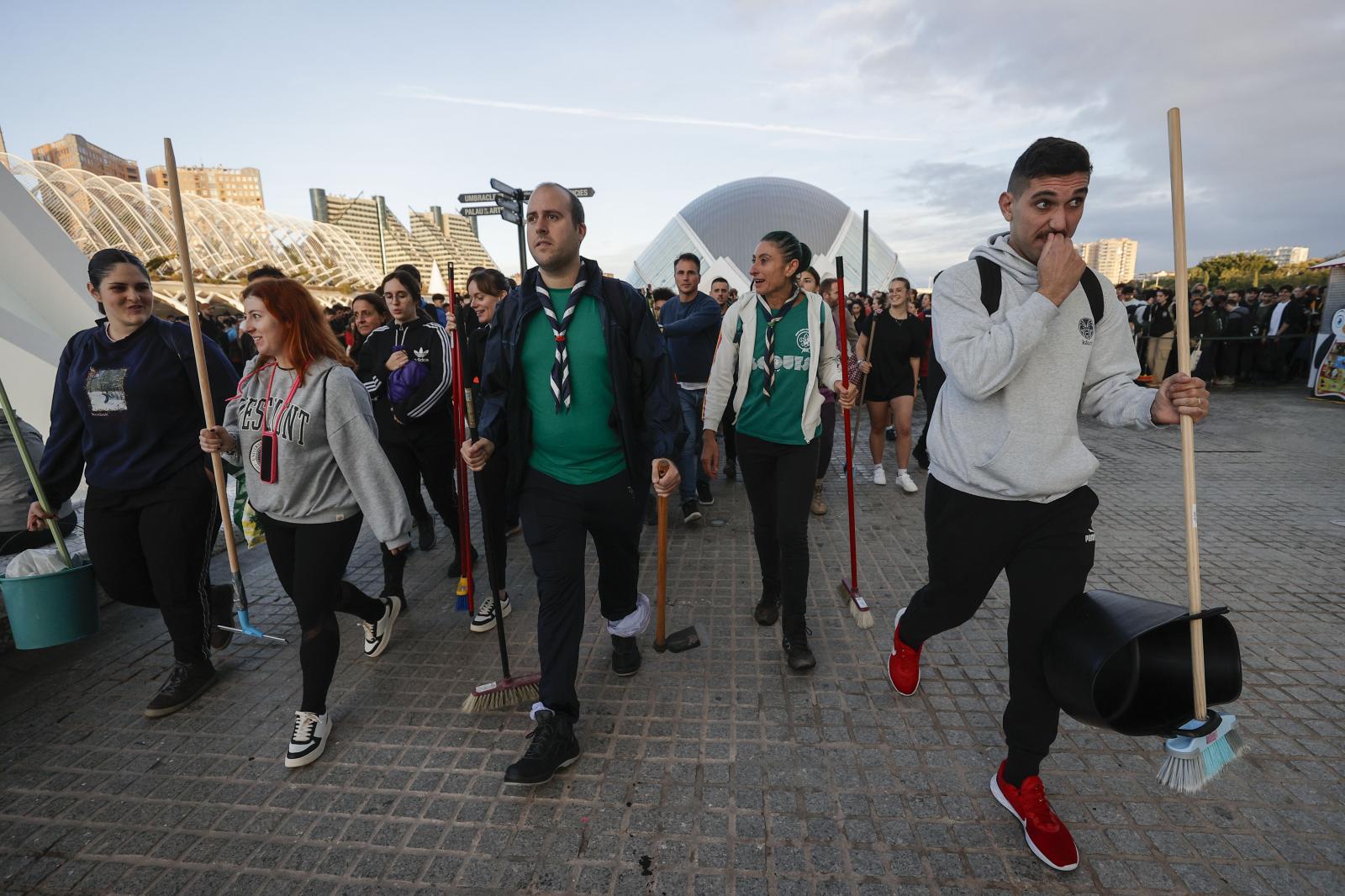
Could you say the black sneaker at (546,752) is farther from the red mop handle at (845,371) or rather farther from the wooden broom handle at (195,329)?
the red mop handle at (845,371)

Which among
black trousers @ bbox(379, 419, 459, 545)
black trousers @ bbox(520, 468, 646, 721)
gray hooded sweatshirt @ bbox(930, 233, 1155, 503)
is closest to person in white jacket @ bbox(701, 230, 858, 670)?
black trousers @ bbox(520, 468, 646, 721)

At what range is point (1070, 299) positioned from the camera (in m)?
2.17

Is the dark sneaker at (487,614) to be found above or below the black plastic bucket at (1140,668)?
below

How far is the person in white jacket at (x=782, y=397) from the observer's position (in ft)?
11.5

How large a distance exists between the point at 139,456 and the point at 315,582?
117cm

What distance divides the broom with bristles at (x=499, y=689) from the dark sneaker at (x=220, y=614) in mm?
1645

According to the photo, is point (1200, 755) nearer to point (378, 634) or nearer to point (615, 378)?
point (615, 378)

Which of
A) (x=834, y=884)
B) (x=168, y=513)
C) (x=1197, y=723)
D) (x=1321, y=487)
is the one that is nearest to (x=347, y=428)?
(x=168, y=513)

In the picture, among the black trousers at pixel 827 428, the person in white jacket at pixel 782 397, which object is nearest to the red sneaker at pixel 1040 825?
the person in white jacket at pixel 782 397

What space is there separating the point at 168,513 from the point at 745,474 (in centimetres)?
298

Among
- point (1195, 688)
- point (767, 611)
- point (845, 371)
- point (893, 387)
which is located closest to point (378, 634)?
point (767, 611)

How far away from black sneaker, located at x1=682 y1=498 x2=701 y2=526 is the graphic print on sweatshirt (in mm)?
4083

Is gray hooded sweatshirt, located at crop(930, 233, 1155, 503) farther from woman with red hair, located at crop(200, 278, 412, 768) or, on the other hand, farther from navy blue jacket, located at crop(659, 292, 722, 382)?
navy blue jacket, located at crop(659, 292, 722, 382)

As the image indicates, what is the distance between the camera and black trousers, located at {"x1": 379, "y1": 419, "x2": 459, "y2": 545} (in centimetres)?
473
